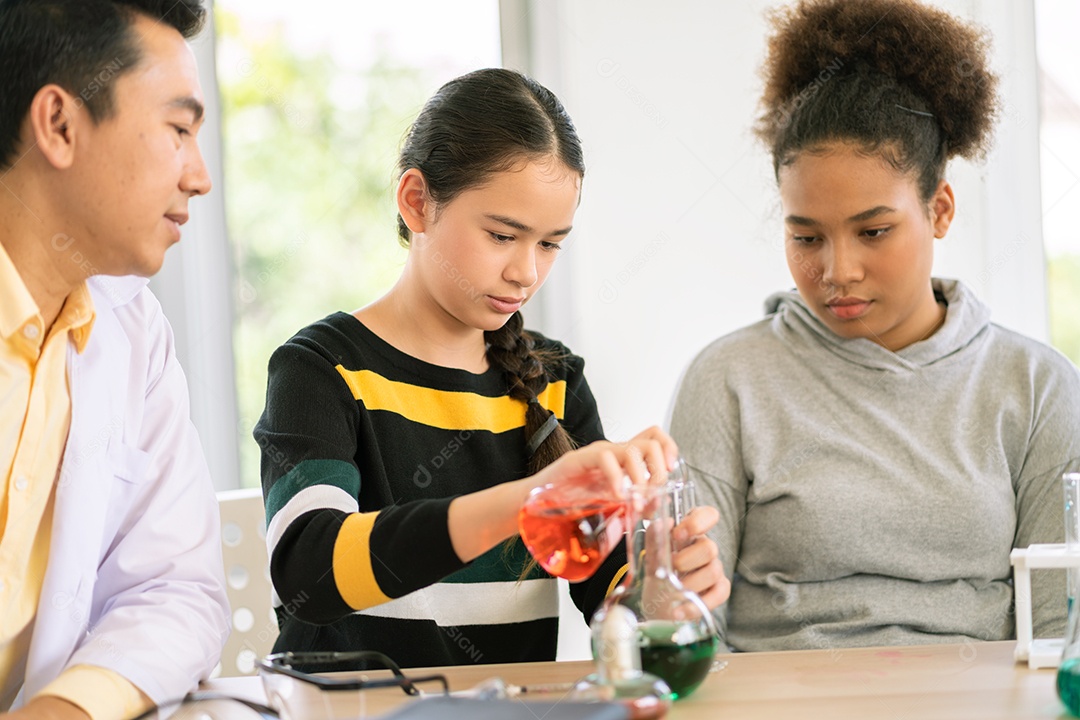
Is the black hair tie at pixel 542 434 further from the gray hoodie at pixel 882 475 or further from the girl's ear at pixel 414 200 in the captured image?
the girl's ear at pixel 414 200

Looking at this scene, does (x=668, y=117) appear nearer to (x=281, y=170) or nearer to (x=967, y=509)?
(x=281, y=170)

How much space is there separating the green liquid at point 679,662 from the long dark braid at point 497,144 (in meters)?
0.61

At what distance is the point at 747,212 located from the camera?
7.49 ft

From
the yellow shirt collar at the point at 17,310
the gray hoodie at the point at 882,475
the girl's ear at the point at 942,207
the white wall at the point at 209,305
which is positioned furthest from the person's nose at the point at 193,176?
the white wall at the point at 209,305

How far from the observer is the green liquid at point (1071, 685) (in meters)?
0.93

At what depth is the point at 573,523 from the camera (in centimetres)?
101

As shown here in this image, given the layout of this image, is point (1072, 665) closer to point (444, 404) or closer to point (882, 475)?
point (882, 475)

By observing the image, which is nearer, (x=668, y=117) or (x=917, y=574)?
(x=917, y=574)

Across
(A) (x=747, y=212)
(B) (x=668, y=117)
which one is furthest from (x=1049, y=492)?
(B) (x=668, y=117)

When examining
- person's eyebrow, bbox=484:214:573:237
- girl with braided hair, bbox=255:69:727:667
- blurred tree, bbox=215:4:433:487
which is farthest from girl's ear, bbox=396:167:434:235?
blurred tree, bbox=215:4:433:487

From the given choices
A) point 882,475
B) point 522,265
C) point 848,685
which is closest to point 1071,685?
point 848,685

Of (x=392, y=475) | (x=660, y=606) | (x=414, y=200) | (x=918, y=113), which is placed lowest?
(x=660, y=606)

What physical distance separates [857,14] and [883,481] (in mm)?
738

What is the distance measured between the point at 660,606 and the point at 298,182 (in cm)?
178
